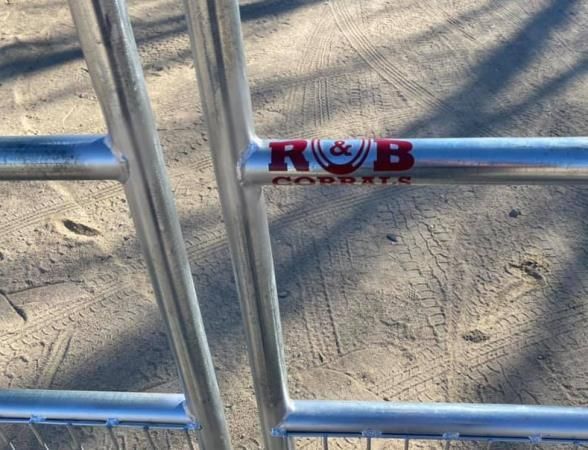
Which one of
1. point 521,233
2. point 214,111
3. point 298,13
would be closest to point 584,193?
point 521,233

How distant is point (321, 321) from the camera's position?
296 centimetres

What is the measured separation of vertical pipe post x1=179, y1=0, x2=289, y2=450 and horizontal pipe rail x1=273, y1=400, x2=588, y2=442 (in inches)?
3.6

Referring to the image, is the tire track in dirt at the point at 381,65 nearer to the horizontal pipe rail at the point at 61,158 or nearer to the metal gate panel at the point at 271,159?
the metal gate panel at the point at 271,159

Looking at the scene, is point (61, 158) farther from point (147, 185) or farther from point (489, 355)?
point (489, 355)

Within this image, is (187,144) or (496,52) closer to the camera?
(187,144)

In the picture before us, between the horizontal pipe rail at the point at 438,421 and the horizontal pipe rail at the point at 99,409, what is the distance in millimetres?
221

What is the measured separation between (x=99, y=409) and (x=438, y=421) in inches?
26.3

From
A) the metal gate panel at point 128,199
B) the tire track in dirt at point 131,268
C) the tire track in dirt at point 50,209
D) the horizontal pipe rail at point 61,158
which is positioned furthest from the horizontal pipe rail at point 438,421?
the tire track in dirt at point 50,209

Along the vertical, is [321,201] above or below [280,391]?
below

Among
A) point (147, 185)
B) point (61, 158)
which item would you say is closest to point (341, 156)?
point (147, 185)

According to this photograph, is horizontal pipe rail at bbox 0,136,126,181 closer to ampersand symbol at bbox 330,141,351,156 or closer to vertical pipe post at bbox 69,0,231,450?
vertical pipe post at bbox 69,0,231,450

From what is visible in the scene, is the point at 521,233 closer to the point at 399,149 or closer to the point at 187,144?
the point at 187,144

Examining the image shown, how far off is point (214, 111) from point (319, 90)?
328 cm

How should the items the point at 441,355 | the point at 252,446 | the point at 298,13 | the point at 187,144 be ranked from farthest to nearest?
the point at 298,13
the point at 187,144
the point at 441,355
the point at 252,446
